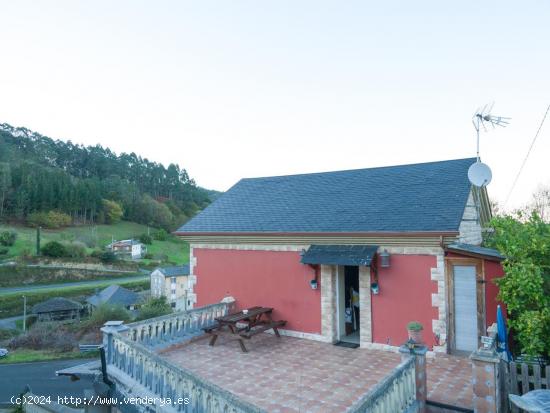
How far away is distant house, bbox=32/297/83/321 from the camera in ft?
135

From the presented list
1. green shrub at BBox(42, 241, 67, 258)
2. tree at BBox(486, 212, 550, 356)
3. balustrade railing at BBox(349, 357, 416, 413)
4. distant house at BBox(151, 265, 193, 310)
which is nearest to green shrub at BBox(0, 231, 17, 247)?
green shrub at BBox(42, 241, 67, 258)

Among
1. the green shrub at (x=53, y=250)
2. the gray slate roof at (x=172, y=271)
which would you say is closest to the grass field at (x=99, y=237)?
the green shrub at (x=53, y=250)

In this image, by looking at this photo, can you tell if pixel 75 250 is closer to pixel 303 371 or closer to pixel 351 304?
pixel 351 304

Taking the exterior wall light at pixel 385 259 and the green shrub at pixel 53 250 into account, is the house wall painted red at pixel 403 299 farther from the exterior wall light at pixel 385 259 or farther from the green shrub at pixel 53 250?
the green shrub at pixel 53 250

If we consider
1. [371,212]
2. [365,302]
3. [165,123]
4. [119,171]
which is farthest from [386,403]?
[119,171]

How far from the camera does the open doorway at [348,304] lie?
11.1 m

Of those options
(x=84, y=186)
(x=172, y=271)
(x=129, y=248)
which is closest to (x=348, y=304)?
(x=172, y=271)

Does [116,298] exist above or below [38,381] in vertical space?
above

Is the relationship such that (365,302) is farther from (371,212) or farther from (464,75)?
(464,75)

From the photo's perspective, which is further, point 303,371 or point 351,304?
point 351,304

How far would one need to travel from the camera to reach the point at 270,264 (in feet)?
39.6

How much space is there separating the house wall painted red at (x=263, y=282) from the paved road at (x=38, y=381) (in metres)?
16.1

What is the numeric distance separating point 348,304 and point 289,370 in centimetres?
403

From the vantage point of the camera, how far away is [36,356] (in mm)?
30891
